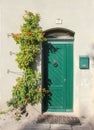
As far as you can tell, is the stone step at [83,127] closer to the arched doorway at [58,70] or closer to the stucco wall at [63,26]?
the stucco wall at [63,26]

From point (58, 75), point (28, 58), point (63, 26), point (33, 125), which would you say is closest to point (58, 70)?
point (58, 75)

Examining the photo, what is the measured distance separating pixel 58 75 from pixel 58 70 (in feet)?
0.54

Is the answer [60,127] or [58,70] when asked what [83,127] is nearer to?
[60,127]

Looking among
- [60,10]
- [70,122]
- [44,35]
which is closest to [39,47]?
[44,35]

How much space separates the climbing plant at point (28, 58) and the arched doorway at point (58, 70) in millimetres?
558

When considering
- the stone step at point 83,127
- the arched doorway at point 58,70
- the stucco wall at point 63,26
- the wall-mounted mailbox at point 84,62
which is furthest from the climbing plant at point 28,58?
the stone step at point 83,127

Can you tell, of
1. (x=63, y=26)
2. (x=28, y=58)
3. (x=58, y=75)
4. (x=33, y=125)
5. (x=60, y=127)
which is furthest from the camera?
(x=58, y=75)

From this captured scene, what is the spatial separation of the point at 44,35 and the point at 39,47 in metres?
0.49

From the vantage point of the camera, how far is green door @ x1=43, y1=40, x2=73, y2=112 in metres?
13.4

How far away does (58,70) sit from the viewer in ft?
44.1

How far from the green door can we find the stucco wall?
0.45 metres

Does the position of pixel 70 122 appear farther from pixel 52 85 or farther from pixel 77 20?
pixel 77 20

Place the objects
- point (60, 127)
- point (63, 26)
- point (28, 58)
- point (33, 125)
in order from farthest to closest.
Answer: point (63, 26)
point (28, 58)
point (33, 125)
point (60, 127)

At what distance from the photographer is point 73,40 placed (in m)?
13.3
